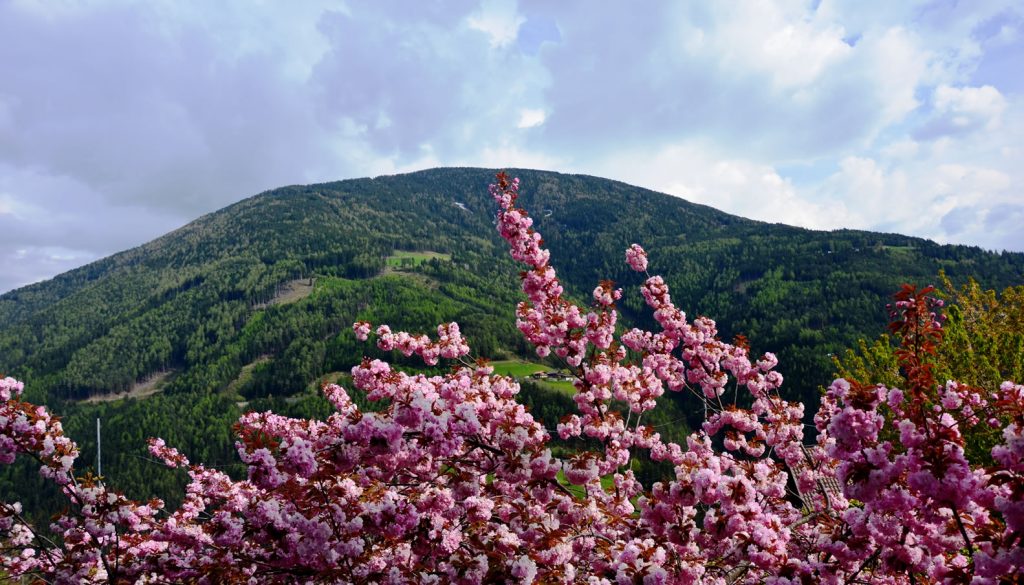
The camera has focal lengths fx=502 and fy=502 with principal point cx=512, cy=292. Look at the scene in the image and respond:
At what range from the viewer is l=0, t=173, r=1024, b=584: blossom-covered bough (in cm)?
423

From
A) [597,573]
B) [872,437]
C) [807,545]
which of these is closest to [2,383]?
[597,573]

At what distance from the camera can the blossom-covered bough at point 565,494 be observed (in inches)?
167

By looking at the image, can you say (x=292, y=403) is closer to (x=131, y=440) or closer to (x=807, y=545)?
(x=131, y=440)

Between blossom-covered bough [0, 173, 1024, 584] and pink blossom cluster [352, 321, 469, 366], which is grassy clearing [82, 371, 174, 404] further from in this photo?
blossom-covered bough [0, 173, 1024, 584]

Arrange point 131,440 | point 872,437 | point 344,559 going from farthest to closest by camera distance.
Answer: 1. point 131,440
2. point 344,559
3. point 872,437

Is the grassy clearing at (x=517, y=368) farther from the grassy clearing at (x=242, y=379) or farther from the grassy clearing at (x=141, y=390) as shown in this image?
the grassy clearing at (x=141, y=390)

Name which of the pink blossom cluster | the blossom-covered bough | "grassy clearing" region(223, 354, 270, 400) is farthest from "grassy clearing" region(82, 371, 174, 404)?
the blossom-covered bough

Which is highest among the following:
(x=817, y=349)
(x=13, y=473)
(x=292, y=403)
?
(x=817, y=349)

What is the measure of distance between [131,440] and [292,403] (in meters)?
32.9

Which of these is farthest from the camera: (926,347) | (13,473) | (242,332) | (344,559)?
(242,332)

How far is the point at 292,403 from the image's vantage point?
4894 inches

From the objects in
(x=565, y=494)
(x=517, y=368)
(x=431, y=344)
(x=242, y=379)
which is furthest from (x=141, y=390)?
(x=565, y=494)

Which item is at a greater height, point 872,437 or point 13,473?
point 872,437

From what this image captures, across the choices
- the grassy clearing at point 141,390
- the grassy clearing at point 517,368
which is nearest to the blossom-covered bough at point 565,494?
the grassy clearing at point 517,368
